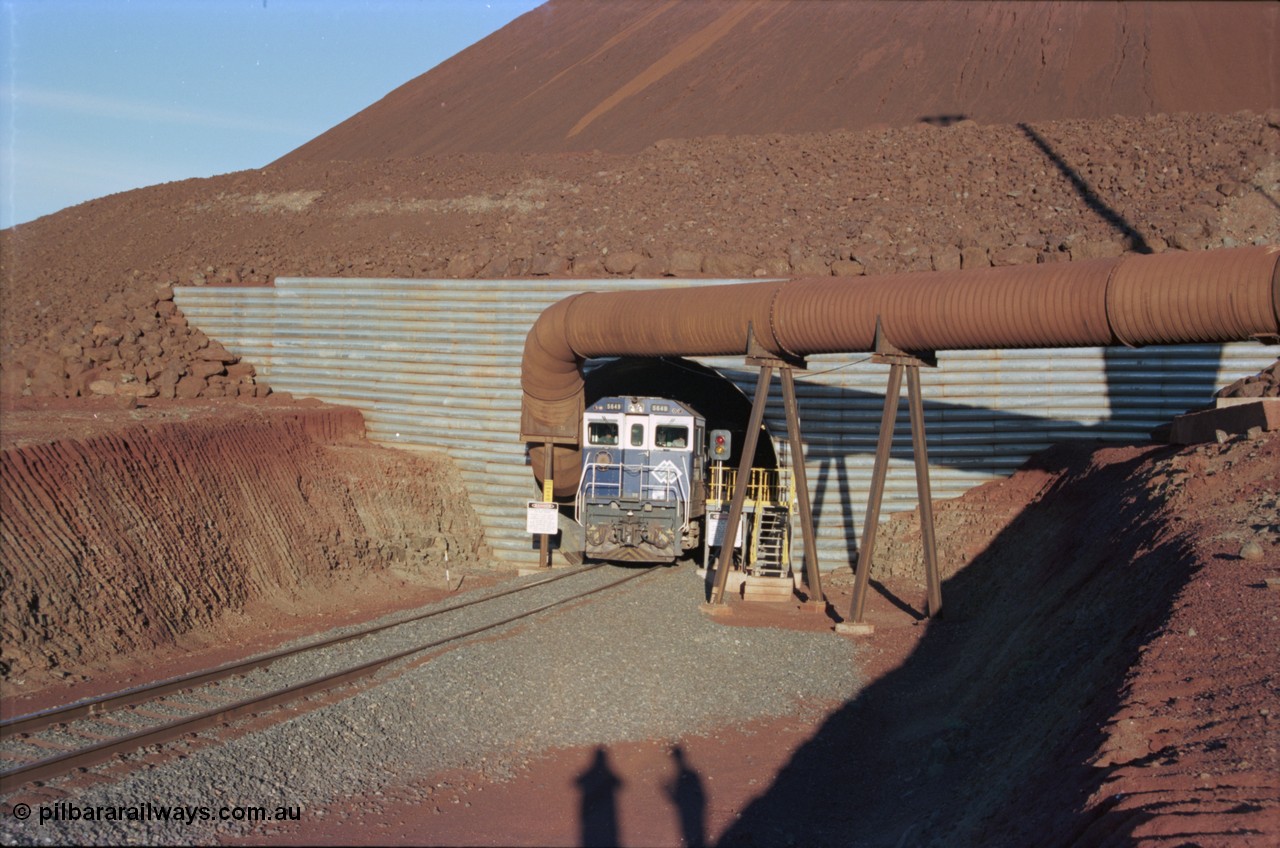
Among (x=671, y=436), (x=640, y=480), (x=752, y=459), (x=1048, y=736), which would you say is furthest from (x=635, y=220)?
(x=1048, y=736)

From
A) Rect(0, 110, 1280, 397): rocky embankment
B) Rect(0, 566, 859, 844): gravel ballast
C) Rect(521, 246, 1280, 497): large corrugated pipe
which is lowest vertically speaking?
Rect(0, 566, 859, 844): gravel ballast

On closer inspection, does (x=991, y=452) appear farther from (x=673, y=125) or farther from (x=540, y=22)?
(x=540, y=22)

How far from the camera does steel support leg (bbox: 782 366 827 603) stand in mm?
20312

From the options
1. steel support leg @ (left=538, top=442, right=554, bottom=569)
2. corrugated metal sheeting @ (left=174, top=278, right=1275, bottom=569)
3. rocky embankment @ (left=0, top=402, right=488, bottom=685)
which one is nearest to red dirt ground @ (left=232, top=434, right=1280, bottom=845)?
corrugated metal sheeting @ (left=174, top=278, right=1275, bottom=569)

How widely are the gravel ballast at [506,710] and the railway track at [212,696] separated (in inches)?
24.1

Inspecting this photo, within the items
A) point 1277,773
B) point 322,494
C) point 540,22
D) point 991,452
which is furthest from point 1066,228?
point 540,22

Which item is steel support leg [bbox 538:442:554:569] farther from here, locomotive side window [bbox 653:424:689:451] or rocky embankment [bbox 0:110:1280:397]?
rocky embankment [bbox 0:110:1280:397]

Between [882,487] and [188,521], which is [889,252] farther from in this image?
[188,521]

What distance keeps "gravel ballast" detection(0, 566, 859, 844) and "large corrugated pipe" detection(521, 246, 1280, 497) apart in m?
5.10

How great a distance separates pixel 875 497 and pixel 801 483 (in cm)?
188

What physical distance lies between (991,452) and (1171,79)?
112 feet

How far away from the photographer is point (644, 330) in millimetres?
21094

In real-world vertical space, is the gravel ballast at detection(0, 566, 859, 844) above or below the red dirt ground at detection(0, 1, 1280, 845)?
below

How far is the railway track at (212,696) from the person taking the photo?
10617mm
